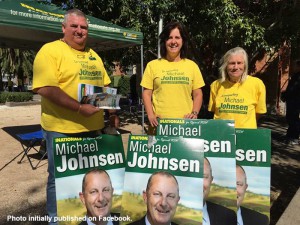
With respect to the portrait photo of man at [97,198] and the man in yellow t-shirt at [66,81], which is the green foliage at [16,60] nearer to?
the man in yellow t-shirt at [66,81]

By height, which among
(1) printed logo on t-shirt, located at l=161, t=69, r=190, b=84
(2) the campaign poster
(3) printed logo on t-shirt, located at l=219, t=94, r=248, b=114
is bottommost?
(2) the campaign poster

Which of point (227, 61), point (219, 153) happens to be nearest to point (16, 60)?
point (227, 61)

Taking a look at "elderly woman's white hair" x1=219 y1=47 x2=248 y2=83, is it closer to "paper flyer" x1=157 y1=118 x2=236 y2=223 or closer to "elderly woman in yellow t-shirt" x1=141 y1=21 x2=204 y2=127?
"elderly woman in yellow t-shirt" x1=141 y1=21 x2=204 y2=127

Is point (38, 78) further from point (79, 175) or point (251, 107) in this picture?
point (251, 107)

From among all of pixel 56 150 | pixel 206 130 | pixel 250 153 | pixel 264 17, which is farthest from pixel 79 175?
pixel 264 17

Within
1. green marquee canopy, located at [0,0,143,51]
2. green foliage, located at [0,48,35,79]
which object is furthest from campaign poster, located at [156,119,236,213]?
green foliage, located at [0,48,35,79]

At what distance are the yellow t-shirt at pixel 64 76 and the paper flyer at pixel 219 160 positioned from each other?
835 millimetres

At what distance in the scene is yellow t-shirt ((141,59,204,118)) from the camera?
107 inches

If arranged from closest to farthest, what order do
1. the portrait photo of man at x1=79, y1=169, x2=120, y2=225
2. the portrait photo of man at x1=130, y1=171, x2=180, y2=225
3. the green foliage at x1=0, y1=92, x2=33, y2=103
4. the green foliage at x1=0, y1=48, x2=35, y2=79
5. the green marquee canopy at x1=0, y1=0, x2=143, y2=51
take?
the portrait photo of man at x1=130, y1=171, x2=180, y2=225, the portrait photo of man at x1=79, y1=169, x2=120, y2=225, the green marquee canopy at x1=0, y1=0, x2=143, y2=51, the green foliage at x1=0, y1=92, x2=33, y2=103, the green foliage at x1=0, y1=48, x2=35, y2=79

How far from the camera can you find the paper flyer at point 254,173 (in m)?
2.45

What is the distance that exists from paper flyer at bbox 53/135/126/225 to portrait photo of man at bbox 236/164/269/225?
940 millimetres

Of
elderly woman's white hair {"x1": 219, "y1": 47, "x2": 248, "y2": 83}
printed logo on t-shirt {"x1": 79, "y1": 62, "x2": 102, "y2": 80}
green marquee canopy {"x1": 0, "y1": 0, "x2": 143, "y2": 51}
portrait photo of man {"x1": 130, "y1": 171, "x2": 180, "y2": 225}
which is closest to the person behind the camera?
portrait photo of man {"x1": 130, "y1": 171, "x2": 180, "y2": 225}

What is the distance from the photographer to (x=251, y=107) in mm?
2670

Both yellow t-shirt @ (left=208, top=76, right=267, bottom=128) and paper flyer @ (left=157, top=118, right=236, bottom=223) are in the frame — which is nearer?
paper flyer @ (left=157, top=118, right=236, bottom=223)
